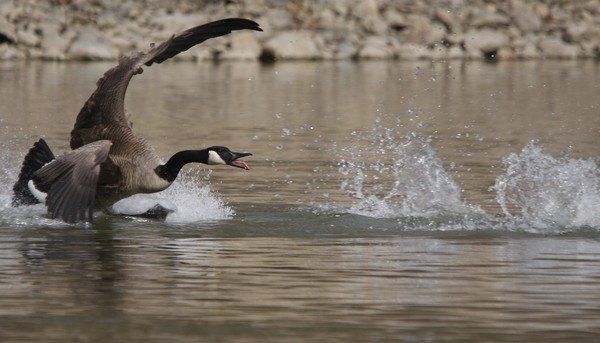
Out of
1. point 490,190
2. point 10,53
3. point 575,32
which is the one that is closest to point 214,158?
point 490,190

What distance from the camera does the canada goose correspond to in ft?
37.6

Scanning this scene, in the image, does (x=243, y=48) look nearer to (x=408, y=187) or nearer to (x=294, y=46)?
(x=294, y=46)

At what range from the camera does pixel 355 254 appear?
35.4 feet

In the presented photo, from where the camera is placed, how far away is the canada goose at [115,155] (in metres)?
11.4

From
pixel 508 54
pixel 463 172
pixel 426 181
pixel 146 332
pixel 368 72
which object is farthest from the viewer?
pixel 508 54

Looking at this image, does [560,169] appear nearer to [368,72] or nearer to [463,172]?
[463,172]

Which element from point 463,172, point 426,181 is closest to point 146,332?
point 426,181

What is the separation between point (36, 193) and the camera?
41.2 ft

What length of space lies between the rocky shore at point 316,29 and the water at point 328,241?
1487 centimetres

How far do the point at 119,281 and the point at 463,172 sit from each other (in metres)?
6.95

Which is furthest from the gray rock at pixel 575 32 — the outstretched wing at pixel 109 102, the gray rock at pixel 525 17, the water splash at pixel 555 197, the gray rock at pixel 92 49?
the outstretched wing at pixel 109 102

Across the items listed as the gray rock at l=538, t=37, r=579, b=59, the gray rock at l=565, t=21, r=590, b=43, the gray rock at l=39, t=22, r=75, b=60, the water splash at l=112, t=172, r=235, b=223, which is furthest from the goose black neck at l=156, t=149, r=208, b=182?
the gray rock at l=565, t=21, r=590, b=43

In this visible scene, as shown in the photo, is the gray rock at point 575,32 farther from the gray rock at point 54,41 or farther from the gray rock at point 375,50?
the gray rock at point 54,41

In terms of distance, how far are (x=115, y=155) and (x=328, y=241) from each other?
7.31 ft
